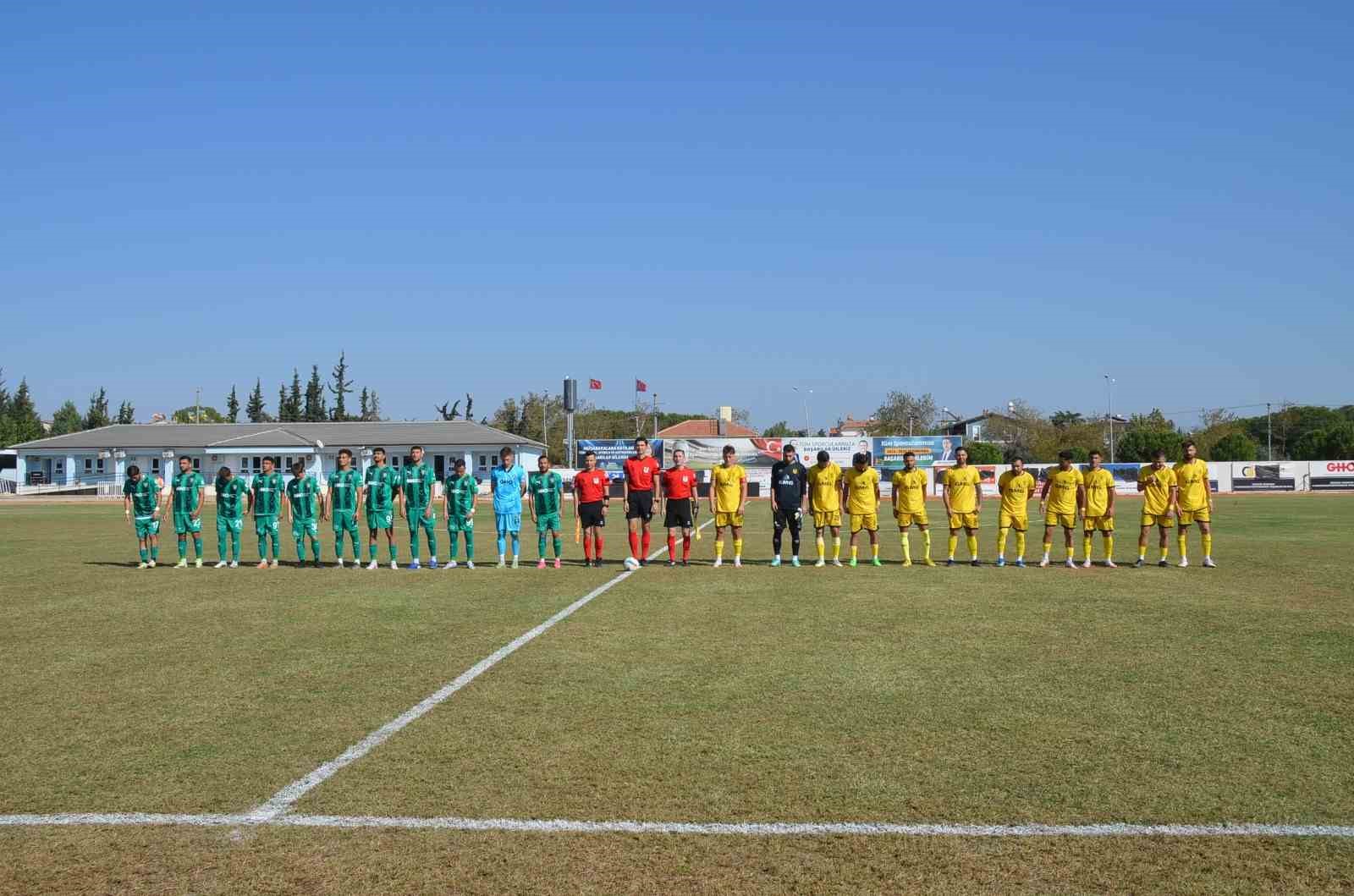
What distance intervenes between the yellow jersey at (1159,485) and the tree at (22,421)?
8768cm

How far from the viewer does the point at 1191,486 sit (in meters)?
17.1

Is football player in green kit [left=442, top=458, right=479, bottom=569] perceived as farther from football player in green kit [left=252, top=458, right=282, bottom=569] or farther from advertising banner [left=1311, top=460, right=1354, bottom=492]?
advertising banner [left=1311, top=460, right=1354, bottom=492]

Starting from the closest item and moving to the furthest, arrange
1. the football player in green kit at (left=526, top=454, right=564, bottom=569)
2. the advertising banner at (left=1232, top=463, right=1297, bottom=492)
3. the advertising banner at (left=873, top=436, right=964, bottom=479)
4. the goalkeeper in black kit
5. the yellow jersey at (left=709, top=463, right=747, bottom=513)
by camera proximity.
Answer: the football player in green kit at (left=526, top=454, right=564, bottom=569) < the yellow jersey at (left=709, top=463, right=747, bottom=513) < the goalkeeper in black kit < the advertising banner at (left=1232, top=463, right=1297, bottom=492) < the advertising banner at (left=873, top=436, right=964, bottom=479)

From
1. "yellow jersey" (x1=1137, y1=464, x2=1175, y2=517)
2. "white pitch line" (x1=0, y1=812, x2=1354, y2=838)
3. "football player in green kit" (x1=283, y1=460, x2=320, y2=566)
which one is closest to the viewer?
"white pitch line" (x1=0, y1=812, x2=1354, y2=838)

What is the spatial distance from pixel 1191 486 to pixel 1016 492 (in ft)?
8.51

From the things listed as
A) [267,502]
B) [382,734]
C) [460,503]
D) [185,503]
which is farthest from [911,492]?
[382,734]

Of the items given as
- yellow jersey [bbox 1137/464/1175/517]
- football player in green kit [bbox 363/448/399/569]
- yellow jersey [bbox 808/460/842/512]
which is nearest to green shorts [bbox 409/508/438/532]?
football player in green kit [bbox 363/448/399/569]

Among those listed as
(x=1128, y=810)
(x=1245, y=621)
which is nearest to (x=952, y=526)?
(x=1245, y=621)

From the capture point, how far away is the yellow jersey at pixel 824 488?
17.7 m

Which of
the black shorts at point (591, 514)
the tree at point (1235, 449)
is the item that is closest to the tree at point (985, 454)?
the tree at point (1235, 449)

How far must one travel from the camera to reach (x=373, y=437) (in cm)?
7769

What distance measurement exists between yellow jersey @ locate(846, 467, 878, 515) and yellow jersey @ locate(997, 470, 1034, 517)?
2.01m

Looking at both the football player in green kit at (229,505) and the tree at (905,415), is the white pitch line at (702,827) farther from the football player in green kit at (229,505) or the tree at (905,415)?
the tree at (905,415)

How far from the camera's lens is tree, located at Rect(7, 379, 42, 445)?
8569cm
